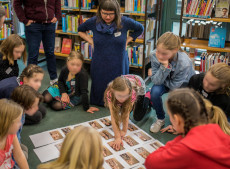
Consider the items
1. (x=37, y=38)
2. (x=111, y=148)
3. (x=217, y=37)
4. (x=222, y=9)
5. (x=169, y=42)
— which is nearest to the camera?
A: (x=111, y=148)

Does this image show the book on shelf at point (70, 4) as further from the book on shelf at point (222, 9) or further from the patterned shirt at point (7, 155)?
the patterned shirt at point (7, 155)

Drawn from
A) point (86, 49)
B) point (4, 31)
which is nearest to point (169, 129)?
point (86, 49)

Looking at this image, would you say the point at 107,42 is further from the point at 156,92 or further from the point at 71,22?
the point at 71,22

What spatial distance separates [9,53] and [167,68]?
4.88ft

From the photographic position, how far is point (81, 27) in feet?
Result: 9.38

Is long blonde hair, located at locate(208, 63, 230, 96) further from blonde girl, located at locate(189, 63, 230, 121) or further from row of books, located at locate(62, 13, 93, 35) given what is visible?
row of books, located at locate(62, 13, 93, 35)

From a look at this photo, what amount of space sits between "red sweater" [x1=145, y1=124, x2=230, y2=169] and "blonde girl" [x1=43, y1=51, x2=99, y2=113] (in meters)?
1.66

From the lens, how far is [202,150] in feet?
3.73

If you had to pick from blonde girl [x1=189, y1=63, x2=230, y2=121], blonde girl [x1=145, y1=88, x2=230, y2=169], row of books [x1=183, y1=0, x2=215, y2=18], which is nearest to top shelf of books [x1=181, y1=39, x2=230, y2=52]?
row of books [x1=183, y1=0, x2=215, y2=18]

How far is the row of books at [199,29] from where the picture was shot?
3.22m

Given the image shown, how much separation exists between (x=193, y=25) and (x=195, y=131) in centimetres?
233

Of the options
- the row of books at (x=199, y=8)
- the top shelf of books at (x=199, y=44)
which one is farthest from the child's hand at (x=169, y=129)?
the row of books at (x=199, y=8)

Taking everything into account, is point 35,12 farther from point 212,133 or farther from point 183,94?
point 212,133

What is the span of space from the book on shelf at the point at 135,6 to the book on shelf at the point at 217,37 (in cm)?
93
